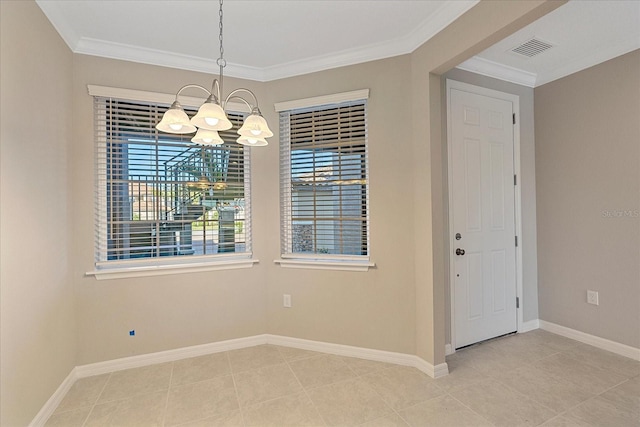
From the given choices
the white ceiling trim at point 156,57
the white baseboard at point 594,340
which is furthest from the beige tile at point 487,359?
the white ceiling trim at point 156,57

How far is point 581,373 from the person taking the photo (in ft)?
7.86

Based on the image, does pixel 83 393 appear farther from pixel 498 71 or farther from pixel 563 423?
pixel 498 71

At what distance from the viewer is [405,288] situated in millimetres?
2590

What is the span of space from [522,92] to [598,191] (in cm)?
123

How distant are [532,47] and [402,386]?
3.02m

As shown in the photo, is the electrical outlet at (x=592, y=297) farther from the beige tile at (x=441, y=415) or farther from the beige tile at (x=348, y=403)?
the beige tile at (x=348, y=403)

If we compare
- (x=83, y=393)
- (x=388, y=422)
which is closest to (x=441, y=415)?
(x=388, y=422)

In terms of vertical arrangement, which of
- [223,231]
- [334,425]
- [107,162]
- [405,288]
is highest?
[107,162]

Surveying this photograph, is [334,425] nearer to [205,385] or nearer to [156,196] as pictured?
[205,385]

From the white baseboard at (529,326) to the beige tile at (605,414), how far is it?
3.75ft

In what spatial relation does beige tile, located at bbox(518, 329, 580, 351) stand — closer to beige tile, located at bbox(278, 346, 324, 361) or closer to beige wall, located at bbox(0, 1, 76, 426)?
beige tile, located at bbox(278, 346, 324, 361)

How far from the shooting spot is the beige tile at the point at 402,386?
6.88 feet

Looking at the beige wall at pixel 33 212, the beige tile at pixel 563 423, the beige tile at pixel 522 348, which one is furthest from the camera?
the beige tile at pixel 522 348

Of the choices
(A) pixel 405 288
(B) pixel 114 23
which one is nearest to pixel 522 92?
(A) pixel 405 288
